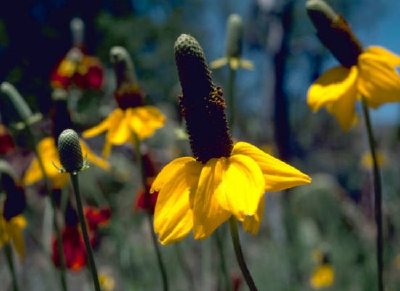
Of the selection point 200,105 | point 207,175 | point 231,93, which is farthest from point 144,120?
point 207,175

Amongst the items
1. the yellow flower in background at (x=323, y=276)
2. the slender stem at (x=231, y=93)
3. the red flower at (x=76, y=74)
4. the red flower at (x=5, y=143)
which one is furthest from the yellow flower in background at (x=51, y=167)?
the yellow flower in background at (x=323, y=276)

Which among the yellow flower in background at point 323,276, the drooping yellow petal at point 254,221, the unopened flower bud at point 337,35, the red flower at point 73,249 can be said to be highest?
the unopened flower bud at point 337,35

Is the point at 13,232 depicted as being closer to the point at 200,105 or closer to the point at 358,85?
the point at 200,105

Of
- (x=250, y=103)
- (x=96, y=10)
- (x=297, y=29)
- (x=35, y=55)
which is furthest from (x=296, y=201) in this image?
(x=250, y=103)

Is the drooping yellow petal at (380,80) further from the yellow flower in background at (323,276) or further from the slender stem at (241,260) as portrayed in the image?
the yellow flower in background at (323,276)

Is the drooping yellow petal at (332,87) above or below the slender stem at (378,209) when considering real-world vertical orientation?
above
